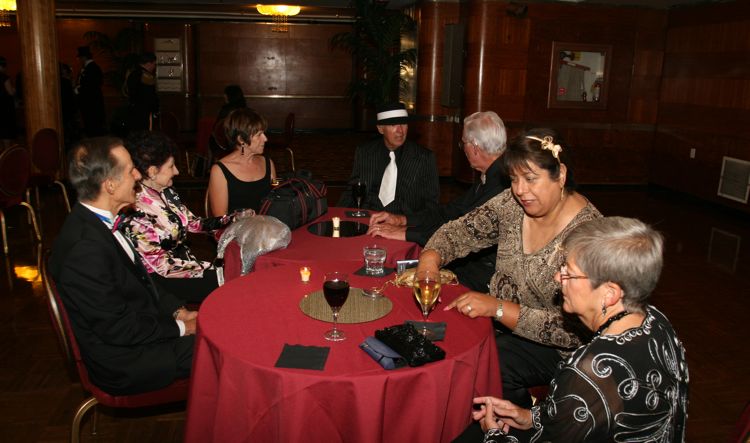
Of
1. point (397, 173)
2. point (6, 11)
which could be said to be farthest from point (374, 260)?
point (6, 11)

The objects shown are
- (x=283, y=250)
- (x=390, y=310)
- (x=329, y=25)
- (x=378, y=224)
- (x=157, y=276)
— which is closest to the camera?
(x=390, y=310)

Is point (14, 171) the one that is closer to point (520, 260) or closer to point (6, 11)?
point (520, 260)

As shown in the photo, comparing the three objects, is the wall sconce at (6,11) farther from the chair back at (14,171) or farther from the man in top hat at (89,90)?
the chair back at (14,171)

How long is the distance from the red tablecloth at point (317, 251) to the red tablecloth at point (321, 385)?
73 centimetres

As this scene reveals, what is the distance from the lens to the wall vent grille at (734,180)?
8.06 metres

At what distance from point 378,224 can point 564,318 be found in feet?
4.79

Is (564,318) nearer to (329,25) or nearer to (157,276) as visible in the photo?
(157,276)

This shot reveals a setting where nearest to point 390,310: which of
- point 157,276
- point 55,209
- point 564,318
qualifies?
point 564,318

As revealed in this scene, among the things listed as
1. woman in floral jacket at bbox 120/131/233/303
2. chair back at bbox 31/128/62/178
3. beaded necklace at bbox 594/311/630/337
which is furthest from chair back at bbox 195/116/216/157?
beaded necklace at bbox 594/311/630/337

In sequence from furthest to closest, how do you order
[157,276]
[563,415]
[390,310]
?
[157,276] < [390,310] < [563,415]

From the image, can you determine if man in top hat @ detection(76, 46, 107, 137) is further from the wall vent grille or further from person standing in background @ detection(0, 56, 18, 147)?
the wall vent grille

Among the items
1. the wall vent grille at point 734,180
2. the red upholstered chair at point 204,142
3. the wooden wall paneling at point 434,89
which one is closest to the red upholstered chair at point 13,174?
the red upholstered chair at point 204,142

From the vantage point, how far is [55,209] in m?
7.43

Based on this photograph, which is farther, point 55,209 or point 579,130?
point 579,130
